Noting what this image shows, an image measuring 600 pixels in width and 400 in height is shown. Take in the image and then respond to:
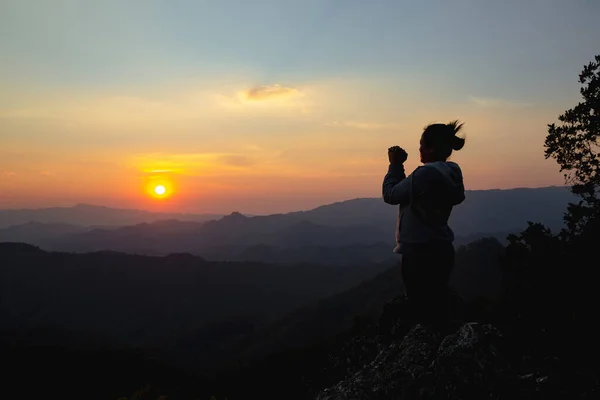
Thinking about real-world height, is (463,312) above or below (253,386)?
above

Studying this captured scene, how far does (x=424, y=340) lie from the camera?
4984 mm

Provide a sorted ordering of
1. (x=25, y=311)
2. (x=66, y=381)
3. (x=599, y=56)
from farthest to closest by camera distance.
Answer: (x=25, y=311)
(x=599, y=56)
(x=66, y=381)

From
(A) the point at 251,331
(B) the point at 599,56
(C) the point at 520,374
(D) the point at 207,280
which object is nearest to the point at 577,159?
(B) the point at 599,56

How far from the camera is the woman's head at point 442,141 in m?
5.06

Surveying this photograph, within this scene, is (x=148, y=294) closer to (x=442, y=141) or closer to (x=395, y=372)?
(x=395, y=372)

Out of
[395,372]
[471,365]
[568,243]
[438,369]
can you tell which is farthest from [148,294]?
[471,365]

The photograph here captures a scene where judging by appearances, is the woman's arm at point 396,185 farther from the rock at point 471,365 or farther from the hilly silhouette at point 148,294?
the hilly silhouette at point 148,294

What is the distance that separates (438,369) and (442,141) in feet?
8.54

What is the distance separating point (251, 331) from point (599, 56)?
12428cm

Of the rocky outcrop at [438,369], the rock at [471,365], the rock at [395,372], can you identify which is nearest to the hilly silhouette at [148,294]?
the rock at [395,372]

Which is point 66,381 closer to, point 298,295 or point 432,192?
point 432,192

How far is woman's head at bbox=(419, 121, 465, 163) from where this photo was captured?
5.06 m

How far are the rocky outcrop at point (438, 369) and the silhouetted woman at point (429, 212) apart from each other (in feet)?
1.69

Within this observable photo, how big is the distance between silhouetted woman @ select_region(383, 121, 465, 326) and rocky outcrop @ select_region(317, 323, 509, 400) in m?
0.52
